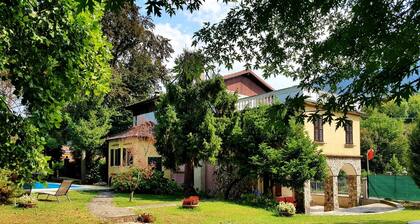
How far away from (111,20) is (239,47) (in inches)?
1163

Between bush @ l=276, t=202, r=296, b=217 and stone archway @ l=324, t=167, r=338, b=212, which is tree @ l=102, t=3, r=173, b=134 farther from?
bush @ l=276, t=202, r=296, b=217

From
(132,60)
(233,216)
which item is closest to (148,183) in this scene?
(233,216)

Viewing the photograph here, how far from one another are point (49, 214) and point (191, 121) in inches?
350

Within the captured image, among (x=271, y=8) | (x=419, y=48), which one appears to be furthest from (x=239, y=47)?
(x=419, y=48)

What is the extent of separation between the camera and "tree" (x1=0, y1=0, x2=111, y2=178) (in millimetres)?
6883

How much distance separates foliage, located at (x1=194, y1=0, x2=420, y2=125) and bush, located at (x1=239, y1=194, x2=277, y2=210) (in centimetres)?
1350

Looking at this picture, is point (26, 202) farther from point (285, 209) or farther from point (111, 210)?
point (285, 209)

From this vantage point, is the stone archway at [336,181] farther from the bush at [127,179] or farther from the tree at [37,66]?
the tree at [37,66]

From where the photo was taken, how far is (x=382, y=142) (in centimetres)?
5225

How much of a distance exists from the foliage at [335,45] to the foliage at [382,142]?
155ft

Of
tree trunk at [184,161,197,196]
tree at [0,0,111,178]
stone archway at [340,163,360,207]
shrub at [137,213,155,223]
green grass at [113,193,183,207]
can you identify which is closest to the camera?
tree at [0,0,111,178]

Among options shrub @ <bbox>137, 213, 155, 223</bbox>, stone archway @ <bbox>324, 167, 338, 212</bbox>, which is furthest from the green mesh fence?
shrub @ <bbox>137, 213, 155, 223</bbox>

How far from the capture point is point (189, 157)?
22.1 metres

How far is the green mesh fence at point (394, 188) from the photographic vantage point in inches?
1019
